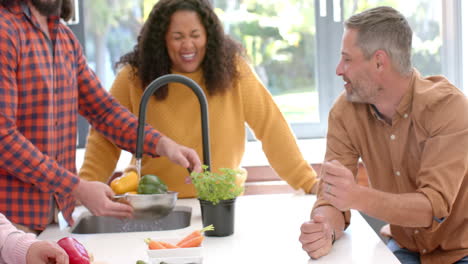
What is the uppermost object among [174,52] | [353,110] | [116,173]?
[174,52]

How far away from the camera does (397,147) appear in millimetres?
2047

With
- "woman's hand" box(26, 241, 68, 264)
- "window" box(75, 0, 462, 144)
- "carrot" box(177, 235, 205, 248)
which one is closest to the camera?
"woman's hand" box(26, 241, 68, 264)

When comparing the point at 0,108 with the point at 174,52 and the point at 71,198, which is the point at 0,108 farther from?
the point at 174,52

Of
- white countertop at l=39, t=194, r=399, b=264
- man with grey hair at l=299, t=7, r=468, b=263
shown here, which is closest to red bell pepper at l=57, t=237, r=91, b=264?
white countertop at l=39, t=194, r=399, b=264

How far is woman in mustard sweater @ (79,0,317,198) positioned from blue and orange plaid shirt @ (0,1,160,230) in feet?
1.27

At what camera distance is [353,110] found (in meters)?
2.14

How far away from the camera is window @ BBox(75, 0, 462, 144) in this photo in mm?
3783

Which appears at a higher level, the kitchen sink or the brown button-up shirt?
the brown button-up shirt

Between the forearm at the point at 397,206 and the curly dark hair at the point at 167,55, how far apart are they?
0.97 meters

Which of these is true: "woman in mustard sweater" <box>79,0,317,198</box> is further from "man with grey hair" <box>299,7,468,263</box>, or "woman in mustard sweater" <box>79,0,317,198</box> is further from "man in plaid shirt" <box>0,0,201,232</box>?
"man with grey hair" <box>299,7,468,263</box>

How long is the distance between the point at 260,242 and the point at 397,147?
0.55 metres

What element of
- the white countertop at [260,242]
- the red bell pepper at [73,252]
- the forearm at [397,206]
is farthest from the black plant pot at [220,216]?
the red bell pepper at [73,252]

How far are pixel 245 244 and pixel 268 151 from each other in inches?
34.4

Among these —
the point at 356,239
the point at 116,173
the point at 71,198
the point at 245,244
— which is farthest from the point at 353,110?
the point at 116,173
